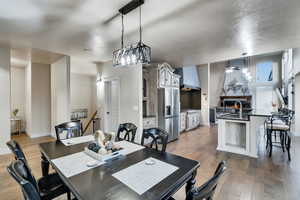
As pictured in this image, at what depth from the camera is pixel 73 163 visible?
4.90 ft

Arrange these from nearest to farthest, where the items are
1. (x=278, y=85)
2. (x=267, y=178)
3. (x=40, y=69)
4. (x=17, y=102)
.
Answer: (x=267, y=178) → (x=40, y=69) → (x=17, y=102) → (x=278, y=85)

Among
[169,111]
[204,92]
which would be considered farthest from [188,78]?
[169,111]

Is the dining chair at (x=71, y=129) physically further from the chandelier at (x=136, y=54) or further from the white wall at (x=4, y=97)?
the white wall at (x=4, y=97)

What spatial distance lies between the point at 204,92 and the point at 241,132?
437 centimetres

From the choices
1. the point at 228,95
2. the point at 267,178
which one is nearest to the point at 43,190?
the point at 267,178

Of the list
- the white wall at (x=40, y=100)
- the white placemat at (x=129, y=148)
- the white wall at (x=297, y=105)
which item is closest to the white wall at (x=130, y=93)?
the white placemat at (x=129, y=148)

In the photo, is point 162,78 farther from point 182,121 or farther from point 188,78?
point 188,78

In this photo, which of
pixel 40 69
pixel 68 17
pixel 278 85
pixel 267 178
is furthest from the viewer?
pixel 278 85

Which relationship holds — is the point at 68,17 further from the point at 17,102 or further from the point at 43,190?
the point at 17,102

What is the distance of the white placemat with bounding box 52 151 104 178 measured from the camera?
133cm

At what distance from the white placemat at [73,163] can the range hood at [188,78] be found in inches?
221

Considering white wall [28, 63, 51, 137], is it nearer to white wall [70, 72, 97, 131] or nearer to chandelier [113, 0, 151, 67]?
white wall [70, 72, 97, 131]

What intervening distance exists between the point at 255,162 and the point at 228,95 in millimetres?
6848

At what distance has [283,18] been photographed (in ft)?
7.69
